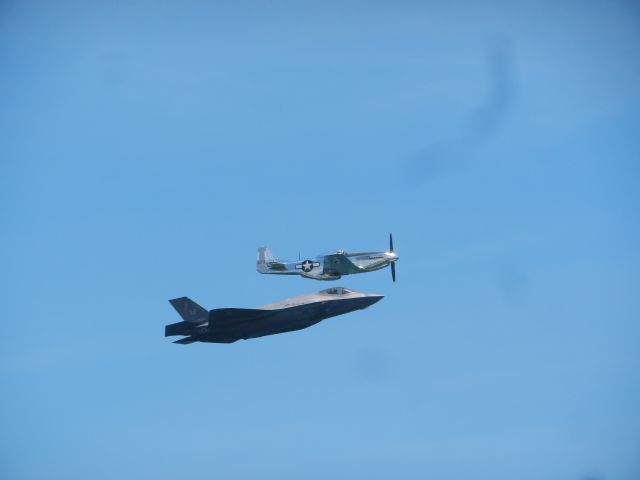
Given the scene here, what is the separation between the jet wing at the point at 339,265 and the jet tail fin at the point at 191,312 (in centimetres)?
3449

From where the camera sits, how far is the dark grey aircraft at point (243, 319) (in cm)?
8238

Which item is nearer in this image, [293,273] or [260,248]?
[293,273]

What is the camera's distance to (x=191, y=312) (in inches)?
3302

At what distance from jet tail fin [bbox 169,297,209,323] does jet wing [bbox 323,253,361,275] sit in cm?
3449

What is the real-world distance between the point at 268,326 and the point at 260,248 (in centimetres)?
5883

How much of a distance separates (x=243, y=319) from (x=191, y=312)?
18.7 ft

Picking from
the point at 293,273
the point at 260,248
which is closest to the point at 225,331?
the point at 293,273

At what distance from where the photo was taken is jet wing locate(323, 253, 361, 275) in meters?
115

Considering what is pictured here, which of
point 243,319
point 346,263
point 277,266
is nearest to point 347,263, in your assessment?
point 346,263

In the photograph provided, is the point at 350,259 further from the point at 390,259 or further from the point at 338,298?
the point at 338,298

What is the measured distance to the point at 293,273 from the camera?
128000 mm

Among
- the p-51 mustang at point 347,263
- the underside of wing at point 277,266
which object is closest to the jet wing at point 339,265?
the p-51 mustang at point 347,263

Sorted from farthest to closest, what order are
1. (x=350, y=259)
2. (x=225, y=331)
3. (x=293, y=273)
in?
(x=293, y=273) < (x=350, y=259) < (x=225, y=331)

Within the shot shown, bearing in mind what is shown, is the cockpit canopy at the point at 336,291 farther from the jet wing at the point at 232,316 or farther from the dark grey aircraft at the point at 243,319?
Result: the jet wing at the point at 232,316
